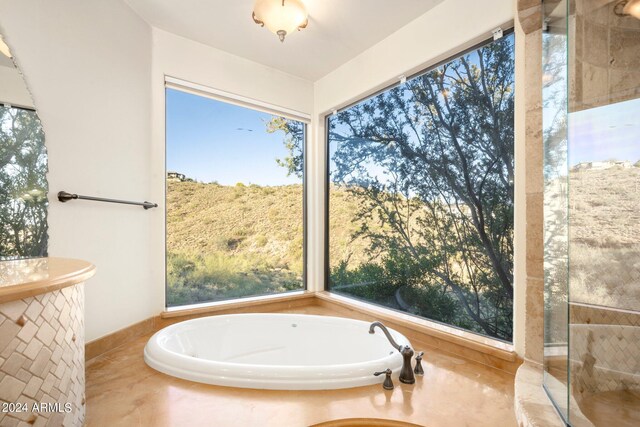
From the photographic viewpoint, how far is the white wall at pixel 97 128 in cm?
161

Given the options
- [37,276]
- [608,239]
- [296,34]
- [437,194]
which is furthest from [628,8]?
[37,276]

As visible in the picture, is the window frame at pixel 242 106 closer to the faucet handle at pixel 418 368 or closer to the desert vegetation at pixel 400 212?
the desert vegetation at pixel 400 212

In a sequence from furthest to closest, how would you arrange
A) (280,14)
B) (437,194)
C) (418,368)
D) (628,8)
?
(437,194), (280,14), (418,368), (628,8)

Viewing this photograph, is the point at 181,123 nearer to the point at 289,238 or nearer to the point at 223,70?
the point at 223,70

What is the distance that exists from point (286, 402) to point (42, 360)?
2.81 ft

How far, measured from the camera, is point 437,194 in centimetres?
224

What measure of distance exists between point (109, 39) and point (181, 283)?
1688 mm

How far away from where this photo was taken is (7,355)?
86 cm

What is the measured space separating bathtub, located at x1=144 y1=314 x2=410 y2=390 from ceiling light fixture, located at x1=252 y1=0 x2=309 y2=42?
1820 millimetres

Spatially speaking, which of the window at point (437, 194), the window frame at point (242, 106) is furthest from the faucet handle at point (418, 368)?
the window frame at point (242, 106)

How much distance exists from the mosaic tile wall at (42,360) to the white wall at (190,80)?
126cm

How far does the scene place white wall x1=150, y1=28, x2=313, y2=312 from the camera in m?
2.34

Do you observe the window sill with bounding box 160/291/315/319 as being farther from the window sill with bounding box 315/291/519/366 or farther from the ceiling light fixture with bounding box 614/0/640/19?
the ceiling light fixture with bounding box 614/0/640/19

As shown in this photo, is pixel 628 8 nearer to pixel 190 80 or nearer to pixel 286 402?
pixel 286 402
